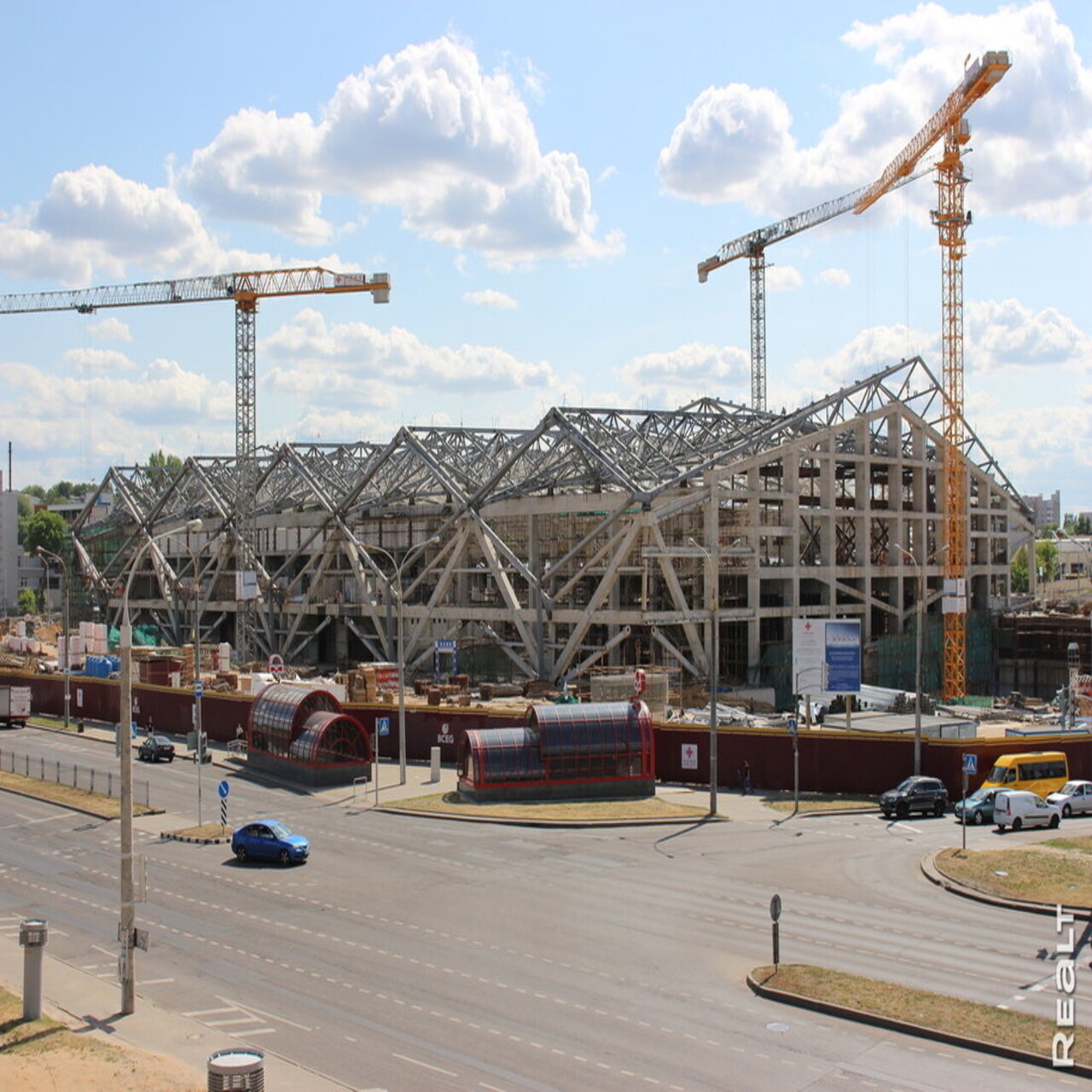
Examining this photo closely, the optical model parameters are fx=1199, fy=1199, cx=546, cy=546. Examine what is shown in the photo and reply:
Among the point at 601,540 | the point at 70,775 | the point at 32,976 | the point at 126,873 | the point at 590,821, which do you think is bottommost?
the point at 70,775

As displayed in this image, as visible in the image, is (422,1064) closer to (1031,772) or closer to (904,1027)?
(904,1027)

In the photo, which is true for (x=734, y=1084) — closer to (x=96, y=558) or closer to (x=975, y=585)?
(x=975, y=585)

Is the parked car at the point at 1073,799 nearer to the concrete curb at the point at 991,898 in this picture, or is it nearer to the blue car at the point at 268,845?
the concrete curb at the point at 991,898

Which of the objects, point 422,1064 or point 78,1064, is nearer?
point 78,1064

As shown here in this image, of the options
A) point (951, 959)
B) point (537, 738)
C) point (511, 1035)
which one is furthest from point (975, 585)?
point (511, 1035)

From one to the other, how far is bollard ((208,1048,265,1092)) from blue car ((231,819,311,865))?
18447 millimetres

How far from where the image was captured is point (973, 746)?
44094 mm

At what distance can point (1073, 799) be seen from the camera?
41.5 metres

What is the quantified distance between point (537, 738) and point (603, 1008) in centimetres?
2324

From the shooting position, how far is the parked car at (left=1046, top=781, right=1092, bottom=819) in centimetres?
4134

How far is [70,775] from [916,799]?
3569cm

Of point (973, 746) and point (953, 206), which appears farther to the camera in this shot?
point (953, 206)

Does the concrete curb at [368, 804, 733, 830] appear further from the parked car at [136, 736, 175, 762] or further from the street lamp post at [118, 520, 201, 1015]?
the parked car at [136, 736, 175, 762]

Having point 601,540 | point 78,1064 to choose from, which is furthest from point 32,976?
point 601,540
